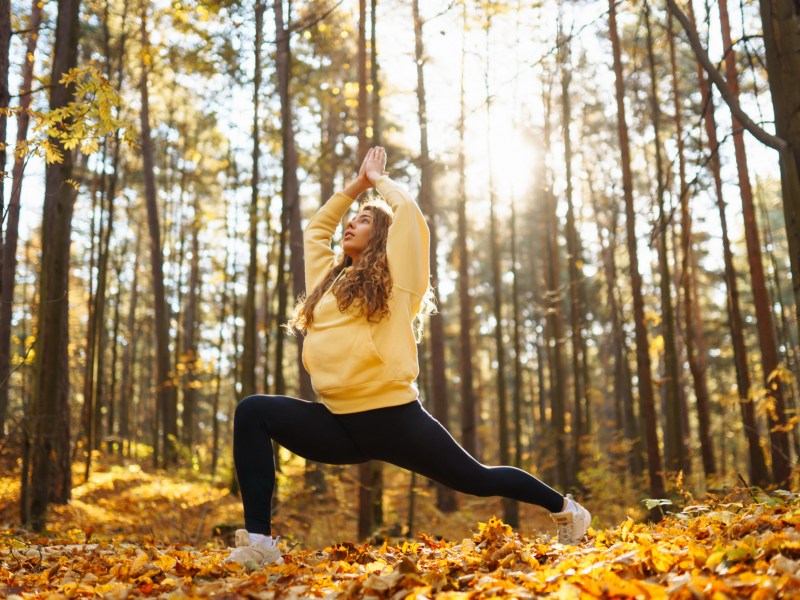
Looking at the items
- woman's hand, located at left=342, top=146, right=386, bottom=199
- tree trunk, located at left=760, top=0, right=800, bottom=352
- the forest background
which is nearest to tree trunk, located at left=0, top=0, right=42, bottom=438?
the forest background

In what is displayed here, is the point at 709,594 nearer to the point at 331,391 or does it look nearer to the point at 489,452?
the point at 331,391

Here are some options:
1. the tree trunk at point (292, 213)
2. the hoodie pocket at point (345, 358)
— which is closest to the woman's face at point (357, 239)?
the hoodie pocket at point (345, 358)

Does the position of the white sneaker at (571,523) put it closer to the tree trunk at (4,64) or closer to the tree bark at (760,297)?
the tree trunk at (4,64)

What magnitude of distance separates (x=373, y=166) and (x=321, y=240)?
22.1 inches

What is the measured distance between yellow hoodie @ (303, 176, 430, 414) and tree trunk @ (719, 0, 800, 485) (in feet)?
30.0

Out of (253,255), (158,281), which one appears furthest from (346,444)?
(158,281)

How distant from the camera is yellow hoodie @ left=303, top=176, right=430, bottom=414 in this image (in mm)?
3682

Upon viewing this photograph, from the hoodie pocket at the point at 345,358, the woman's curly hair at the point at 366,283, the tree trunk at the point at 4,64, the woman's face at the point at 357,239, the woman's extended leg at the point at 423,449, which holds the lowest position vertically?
the woman's extended leg at the point at 423,449

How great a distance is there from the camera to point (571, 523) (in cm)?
409

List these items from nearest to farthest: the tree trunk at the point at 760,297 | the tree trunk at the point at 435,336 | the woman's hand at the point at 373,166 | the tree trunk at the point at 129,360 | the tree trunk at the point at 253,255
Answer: the woman's hand at the point at 373,166, the tree trunk at the point at 760,297, the tree trunk at the point at 253,255, the tree trunk at the point at 435,336, the tree trunk at the point at 129,360

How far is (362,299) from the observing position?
3723mm

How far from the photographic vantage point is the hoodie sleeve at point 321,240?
14.1 ft

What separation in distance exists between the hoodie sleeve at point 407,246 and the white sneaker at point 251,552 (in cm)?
154

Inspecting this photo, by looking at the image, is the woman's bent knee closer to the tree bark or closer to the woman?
the woman
